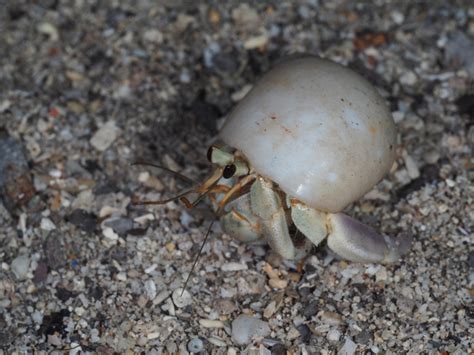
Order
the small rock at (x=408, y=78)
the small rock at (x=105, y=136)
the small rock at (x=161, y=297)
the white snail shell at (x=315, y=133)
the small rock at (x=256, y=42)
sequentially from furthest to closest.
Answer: the small rock at (x=256, y=42) → the small rock at (x=408, y=78) → the small rock at (x=105, y=136) → the small rock at (x=161, y=297) → the white snail shell at (x=315, y=133)

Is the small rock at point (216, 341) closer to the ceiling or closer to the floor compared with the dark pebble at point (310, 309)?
closer to the floor

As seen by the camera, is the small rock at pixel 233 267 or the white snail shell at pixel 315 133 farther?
the small rock at pixel 233 267

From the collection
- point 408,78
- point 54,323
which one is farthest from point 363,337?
point 408,78

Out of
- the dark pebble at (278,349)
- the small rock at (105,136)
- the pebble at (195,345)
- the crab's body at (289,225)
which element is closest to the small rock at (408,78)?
the crab's body at (289,225)

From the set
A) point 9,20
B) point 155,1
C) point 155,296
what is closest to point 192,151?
point 155,296

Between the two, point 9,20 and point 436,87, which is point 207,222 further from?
point 9,20

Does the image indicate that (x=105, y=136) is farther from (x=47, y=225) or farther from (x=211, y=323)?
(x=211, y=323)

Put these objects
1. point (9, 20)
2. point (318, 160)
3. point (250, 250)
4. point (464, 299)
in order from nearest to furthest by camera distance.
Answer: point (318, 160), point (464, 299), point (250, 250), point (9, 20)

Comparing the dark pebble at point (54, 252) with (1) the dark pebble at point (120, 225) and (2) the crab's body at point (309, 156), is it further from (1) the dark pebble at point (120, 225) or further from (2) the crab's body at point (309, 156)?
(2) the crab's body at point (309, 156)

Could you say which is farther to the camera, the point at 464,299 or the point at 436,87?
the point at 436,87
